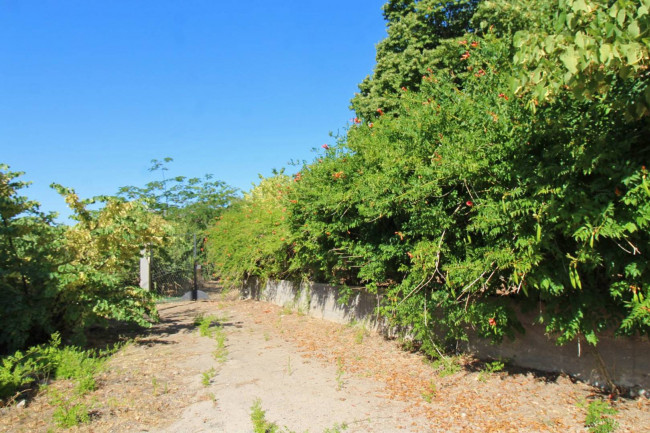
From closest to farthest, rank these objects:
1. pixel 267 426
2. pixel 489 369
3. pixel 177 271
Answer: pixel 267 426, pixel 489 369, pixel 177 271

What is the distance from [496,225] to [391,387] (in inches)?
90.4

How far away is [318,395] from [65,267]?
4224 mm

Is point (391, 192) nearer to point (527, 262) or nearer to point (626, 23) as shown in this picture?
point (527, 262)

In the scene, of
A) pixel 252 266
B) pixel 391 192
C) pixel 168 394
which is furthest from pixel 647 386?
pixel 252 266

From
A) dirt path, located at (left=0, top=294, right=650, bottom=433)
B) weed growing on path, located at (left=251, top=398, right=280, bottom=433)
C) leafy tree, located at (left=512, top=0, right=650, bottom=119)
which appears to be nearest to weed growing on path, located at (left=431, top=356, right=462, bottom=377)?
dirt path, located at (left=0, top=294, right=650, bottom=433)

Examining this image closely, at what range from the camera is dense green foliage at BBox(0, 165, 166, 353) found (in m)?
6.25

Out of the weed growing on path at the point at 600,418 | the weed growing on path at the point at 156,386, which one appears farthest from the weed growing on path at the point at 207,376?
the weed growing on path at the point at 600,418

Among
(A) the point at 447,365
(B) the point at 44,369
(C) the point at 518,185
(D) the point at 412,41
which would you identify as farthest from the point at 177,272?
(C) the point at 518,185

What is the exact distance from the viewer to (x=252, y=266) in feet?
37.3

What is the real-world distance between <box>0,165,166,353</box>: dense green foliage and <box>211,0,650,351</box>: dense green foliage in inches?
129

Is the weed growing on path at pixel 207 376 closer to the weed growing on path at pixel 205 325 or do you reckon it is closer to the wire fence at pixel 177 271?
the weed growing on path at pixel 205 325

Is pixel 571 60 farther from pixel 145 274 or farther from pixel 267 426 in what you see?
pixel 145 274

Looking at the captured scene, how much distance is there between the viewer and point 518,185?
12.5 feet

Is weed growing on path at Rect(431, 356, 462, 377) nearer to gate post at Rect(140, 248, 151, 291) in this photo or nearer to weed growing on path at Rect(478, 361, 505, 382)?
weed growing on path at Rect(478, 361, 505, 382)
